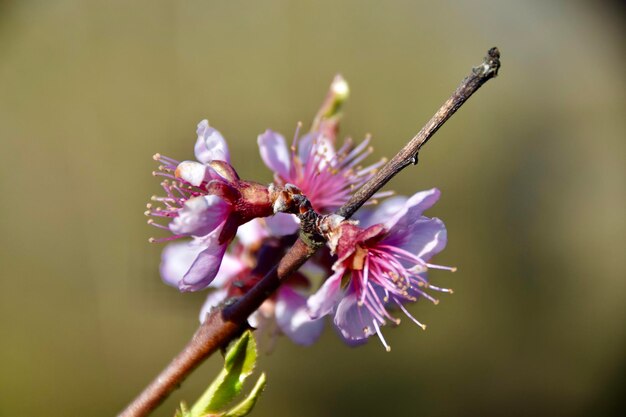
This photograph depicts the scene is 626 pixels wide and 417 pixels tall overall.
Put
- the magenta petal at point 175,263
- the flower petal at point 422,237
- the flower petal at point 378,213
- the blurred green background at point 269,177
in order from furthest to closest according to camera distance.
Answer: the blurred green background at point 269,177 < the magenta petal at point 175,263 < the flower petal at point 378,213 < the flower petal at point 422,237

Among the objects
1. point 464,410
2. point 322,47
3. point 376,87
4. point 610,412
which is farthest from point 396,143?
point 610,412

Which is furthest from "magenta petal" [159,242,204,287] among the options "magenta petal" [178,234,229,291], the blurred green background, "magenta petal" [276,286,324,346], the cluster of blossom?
the blurred green background

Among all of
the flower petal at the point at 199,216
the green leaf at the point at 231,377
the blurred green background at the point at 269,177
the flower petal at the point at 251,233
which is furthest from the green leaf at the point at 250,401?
the blurred green background at the point at 269,177

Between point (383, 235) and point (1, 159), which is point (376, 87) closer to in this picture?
point (1, 159)

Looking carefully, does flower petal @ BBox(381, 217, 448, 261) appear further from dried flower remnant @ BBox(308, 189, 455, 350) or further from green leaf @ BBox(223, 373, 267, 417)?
green leaf @ BBox(223, 373, 267, 417)

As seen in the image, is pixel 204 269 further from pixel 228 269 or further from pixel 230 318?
pixel 228 269

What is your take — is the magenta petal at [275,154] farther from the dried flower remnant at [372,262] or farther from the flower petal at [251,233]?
the dried flower remnant at [372,262]
